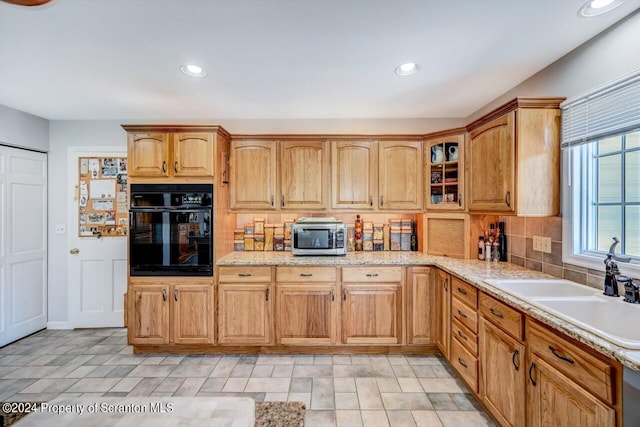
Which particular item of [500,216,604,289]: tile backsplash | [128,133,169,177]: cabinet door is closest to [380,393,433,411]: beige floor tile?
[500,216,604,289]: tile backsplash

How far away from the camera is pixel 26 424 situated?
2.72 ft

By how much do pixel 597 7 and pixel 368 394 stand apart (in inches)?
110

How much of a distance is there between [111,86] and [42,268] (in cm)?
236

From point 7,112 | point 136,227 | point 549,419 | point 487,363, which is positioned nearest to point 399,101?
point 487,363

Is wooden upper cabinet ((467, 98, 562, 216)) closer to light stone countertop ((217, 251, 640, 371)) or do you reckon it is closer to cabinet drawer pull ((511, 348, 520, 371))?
light stone countertop ((217, 251, 640, 371))

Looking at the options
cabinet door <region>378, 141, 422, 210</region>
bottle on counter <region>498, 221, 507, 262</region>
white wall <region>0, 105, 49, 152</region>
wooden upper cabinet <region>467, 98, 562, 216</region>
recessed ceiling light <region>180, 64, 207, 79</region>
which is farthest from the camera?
cabinet door <region>378, 141, 422, 210</region>

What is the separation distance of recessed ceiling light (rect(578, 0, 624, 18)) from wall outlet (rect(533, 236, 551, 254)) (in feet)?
4.69

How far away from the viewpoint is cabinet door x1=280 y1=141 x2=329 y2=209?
10.4ft

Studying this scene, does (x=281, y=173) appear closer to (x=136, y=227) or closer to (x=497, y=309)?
(x=136, y=227)

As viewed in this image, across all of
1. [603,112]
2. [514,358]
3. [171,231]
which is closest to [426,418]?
[514,358]

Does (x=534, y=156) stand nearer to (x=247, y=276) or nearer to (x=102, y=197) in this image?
(x=247, y=276)

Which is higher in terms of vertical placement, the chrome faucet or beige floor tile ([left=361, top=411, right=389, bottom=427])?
the chrome faucet

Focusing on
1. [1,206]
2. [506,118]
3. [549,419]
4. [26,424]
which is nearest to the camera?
[26,424]

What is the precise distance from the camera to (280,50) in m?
1.99
